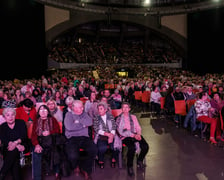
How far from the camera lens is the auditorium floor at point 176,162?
13.8 ft

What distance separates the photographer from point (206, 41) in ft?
83.1

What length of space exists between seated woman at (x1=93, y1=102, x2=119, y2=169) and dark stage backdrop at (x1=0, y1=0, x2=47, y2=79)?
1156 cm

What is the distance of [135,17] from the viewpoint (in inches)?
1252

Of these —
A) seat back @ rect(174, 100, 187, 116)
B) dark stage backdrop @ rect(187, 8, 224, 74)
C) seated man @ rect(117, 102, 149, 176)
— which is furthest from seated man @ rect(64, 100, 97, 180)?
dark stage backdrop @ rect(187, 8, 224, 74)

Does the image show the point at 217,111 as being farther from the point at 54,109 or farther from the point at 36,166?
the point at 36,166

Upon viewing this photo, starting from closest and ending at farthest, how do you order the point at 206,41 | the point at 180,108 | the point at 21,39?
the point at 180,108
the point at 21,39
the point at 206,41

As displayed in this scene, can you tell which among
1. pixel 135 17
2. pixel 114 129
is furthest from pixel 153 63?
pixel 114 129

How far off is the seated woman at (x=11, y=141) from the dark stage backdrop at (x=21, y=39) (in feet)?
38.5

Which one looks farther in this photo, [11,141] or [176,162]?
[176,162]

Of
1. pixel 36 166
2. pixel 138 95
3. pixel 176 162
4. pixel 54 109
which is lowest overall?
pixel 176 162

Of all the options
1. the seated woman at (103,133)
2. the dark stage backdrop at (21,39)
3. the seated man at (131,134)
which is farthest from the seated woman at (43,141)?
the dark stage backdrop at (21,39)

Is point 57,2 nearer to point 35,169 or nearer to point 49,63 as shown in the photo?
point 49,63

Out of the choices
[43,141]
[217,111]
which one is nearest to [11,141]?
[43,141]

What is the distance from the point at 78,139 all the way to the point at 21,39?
14.2 m
